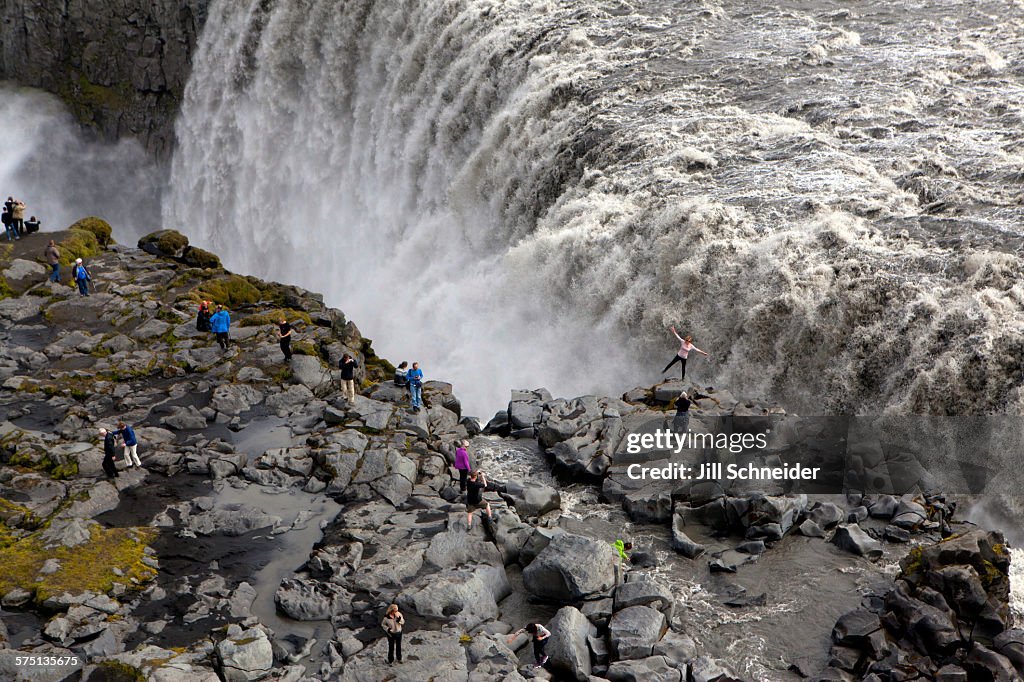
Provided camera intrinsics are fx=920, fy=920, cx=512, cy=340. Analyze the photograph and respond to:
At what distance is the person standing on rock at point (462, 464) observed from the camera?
23.7 m

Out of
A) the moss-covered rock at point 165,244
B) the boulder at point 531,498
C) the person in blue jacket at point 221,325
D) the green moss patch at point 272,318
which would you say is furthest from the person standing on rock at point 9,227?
the boulder at point 531,498

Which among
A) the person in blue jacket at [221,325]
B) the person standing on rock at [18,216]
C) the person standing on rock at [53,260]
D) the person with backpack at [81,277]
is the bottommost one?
the person in blue jacket at [221,325]

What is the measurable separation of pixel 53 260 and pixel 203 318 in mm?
8597

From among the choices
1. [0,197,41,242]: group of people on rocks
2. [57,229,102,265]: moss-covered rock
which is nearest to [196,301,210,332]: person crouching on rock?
[57,229,102,265]: moss-covered rock

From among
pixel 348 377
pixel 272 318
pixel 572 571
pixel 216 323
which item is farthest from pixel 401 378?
pixel 572 571

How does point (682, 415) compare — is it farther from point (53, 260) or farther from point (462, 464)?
point (53, 260)

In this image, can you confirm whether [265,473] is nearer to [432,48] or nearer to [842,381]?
[842,381]

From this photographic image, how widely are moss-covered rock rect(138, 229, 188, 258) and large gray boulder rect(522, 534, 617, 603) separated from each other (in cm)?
2582

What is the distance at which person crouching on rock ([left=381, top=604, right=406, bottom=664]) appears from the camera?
17797 mm

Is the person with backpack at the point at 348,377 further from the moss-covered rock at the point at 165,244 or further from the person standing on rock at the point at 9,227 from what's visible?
the person standing on rock at the point at 9,227

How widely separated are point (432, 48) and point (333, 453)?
2775cm

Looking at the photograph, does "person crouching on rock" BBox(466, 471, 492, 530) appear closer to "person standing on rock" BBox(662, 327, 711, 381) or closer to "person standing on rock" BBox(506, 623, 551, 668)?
"person standing on rock" BBox(506, 623, 551, 668)

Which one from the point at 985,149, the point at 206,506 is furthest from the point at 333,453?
the point at 985,149

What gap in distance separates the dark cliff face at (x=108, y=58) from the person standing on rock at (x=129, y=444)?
1827 inches
